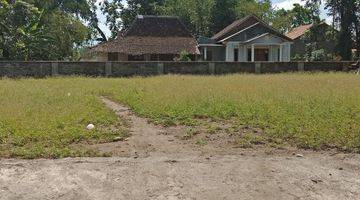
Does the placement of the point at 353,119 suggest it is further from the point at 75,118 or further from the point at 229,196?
the point at 75,118

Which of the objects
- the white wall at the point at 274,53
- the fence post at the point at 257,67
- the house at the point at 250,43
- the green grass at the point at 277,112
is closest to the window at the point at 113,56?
the house at the point at 250,43

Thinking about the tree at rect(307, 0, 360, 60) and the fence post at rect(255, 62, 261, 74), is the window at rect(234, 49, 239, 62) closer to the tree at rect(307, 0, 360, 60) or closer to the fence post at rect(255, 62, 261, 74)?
the tree at rect(307, 0, 360, 60)

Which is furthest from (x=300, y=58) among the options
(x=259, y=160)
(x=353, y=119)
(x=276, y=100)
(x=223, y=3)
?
(x=259, y=160)

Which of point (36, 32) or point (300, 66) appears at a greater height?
point (36, 32)

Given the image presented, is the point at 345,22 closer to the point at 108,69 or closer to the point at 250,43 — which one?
the point at 250,43

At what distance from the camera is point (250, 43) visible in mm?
43031

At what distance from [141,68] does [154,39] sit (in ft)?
40.0

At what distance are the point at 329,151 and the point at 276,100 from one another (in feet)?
17.7

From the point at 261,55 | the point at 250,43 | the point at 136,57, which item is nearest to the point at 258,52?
the point at 261,55

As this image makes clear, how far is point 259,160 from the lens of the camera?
763cm

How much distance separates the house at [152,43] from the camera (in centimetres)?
3981

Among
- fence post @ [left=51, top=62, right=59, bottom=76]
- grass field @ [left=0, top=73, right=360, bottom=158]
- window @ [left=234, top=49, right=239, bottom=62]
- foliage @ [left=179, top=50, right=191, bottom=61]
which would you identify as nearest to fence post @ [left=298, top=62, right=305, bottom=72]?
foliage @ [left=179, top=50, right=191, bottom=61]

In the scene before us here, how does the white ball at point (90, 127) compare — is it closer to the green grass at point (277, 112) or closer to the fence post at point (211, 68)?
the green grass at point (277, 112)

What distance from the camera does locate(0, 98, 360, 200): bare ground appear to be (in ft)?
20.4
